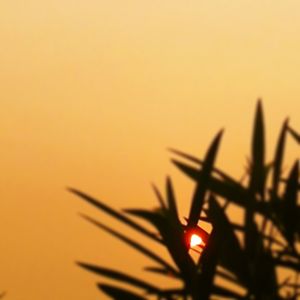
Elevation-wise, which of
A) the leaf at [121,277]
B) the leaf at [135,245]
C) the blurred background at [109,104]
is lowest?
the leaf at [121,277]

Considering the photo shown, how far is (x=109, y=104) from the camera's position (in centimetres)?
239

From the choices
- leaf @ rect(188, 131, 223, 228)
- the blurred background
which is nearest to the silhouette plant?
leaf @ rect(188, 131, 223, 228)

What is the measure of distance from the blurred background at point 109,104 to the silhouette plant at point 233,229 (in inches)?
65.1

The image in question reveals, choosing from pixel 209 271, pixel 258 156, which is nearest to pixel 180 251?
pixel 209 271

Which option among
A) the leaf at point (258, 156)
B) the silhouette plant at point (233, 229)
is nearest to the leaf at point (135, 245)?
the silhouette plant at point (233, 229)

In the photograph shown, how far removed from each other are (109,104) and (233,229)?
1.80 metres

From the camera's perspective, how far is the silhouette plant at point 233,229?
56 cm

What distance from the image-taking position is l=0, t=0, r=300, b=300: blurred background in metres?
2.32

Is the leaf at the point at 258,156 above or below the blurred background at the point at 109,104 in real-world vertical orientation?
below

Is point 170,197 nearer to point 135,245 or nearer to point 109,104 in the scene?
point 135,245

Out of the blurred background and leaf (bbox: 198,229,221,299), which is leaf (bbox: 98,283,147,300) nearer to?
leaf (bbox: 198,229,221,299)

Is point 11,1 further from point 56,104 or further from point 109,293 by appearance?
point 109,293

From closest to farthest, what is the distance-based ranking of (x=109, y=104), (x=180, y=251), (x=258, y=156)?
(x=258, y=156) → (x=180, y=251) → (x=109, y=104)

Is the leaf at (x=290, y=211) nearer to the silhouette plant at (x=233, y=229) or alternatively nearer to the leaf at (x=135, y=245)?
the silhouette plant at (x=233, y=229)
